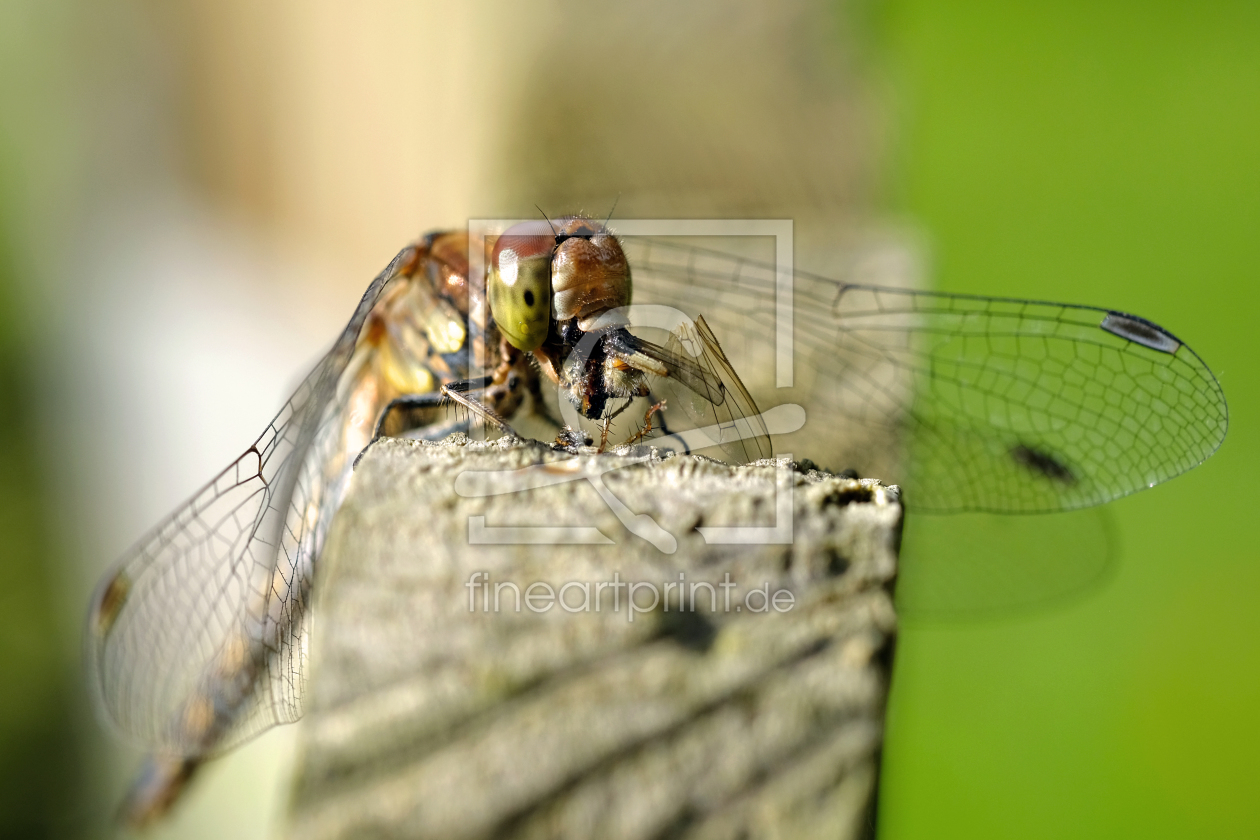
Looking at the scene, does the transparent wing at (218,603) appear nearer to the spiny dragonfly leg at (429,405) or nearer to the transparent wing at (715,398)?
the spiny dragonfly leg at (429,405)

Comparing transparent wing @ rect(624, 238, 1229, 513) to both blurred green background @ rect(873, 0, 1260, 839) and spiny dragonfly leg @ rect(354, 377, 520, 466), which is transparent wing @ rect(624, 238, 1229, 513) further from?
spiny dragonfly leg @ rect(354, 377, 520, 466)

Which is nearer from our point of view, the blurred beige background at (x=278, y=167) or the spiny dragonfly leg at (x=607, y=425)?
the spiny dragonfly leg at (x=607, y=425)

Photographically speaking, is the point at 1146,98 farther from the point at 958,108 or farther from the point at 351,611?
the point at 351,611

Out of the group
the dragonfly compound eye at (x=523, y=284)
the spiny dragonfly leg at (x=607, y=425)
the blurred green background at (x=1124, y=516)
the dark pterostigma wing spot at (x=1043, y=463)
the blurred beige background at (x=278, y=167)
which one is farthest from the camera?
the blurred beige background at (x=278, y=167)

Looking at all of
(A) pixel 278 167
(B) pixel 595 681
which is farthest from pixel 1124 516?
(A) pixel 278 167

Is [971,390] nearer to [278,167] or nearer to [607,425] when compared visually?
[607,425]

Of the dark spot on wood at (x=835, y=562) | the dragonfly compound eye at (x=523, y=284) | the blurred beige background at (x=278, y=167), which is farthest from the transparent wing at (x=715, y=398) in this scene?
the blurred beige background at (x=278, y=167)

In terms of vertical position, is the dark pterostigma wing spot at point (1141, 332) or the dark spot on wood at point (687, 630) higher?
the dark pterostigma wing spot at point (1141, 332)
